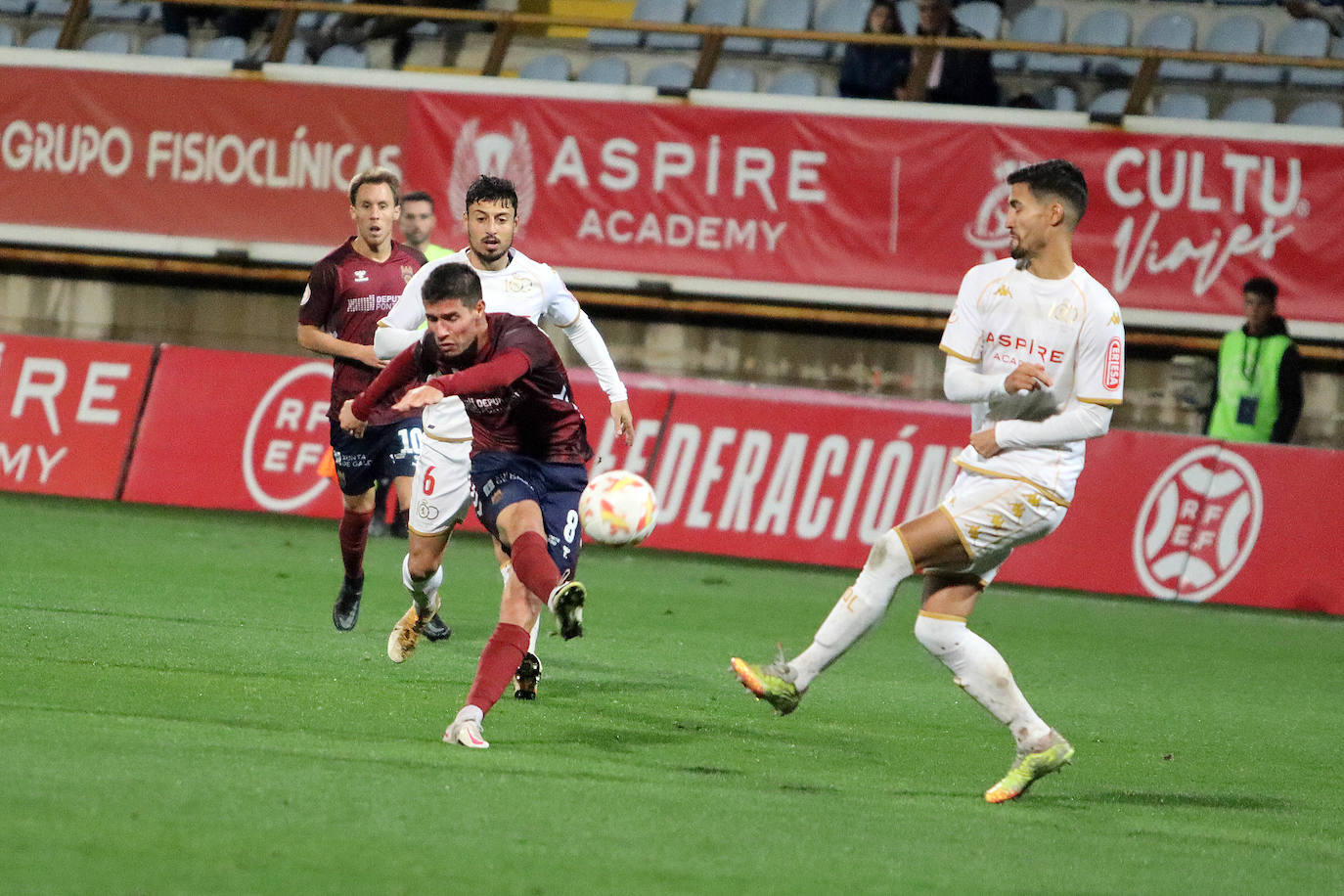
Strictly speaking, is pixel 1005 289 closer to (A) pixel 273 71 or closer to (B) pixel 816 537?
(B) pixel 816 537

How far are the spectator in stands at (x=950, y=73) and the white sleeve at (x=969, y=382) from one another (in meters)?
10.8

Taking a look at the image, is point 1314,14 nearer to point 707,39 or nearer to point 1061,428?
point 707,39

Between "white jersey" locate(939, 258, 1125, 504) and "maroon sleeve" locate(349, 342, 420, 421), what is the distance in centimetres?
196

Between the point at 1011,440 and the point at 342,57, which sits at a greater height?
the point at 342,57

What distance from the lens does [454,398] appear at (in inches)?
325

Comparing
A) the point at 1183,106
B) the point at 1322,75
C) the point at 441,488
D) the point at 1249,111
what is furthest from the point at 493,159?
the point at 441,488

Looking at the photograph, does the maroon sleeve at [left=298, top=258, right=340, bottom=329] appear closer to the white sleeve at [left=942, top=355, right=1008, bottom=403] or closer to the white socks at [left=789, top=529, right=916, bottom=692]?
the white socks at [left=789, top=529, right=916, bottom=692]

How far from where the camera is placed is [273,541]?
1363 cm

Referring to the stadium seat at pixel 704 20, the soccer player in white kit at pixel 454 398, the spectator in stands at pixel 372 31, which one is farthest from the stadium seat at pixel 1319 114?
the soccer player in white kit at pixel 454 398

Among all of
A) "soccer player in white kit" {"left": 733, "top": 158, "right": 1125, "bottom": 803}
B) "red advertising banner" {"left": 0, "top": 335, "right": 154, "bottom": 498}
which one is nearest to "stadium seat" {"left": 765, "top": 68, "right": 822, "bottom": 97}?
"red advertising banner" {"left": 0, "top": 335, "right": 154, "bottom": 498}

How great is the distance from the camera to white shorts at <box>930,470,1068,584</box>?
6.55 metres

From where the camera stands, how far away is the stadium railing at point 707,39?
1662cm

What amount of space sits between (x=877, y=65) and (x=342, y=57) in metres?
5.47

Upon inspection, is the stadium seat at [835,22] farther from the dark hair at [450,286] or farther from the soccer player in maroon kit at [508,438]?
the dark hair at [450,286]
